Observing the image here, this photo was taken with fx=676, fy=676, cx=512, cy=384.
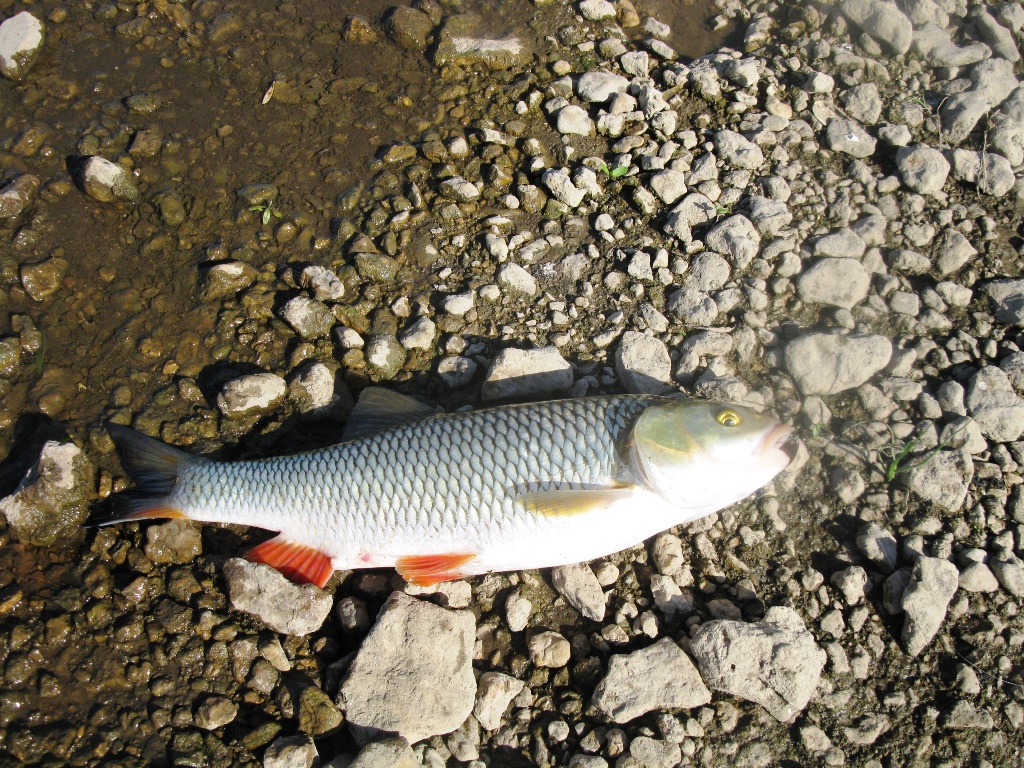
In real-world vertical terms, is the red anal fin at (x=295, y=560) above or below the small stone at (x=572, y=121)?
below

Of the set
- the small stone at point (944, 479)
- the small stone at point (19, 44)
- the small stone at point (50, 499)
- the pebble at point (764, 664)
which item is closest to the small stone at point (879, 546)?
the small stone at point (944, 479)

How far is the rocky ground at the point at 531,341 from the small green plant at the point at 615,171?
3 centimetres

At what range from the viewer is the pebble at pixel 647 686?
10.7 feet

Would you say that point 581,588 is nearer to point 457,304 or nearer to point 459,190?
point 457,304

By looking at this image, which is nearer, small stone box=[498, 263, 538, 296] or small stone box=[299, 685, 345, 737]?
small stone box=[299, 685, 345, 737]

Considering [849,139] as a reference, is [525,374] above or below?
below

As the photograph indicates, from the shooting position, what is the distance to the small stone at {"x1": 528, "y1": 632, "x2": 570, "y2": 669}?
11.4 feet

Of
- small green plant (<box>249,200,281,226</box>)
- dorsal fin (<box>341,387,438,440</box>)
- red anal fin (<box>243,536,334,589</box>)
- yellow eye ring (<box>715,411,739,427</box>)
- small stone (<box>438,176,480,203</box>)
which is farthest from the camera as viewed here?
small stone (<box>438,176,480,203</box>)

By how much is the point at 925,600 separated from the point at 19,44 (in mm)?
6933

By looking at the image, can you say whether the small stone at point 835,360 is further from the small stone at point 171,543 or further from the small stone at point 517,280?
the small stone at point 171,543

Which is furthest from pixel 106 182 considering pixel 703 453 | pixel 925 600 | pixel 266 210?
pixel 925 600

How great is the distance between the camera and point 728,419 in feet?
11.3

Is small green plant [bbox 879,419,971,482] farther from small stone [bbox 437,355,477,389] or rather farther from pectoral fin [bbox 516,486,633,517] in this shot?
small stone [bbox 437,355,477,389]

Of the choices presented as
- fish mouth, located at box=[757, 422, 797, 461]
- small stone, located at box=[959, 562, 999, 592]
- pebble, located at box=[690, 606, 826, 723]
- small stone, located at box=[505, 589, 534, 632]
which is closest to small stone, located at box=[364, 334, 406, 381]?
small stone, located at box=[505, 589, 534, 632]
